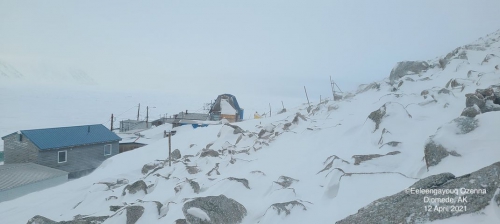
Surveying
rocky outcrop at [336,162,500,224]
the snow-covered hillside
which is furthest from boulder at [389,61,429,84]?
rocky outcrop at [336,162,500,224]

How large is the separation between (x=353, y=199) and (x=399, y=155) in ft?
9.60

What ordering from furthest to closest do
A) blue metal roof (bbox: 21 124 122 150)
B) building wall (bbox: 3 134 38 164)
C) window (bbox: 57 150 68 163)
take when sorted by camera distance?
1. window (bbox: 57 150 68 163)
2. blue metal roof (bbox: 21 124 122 150)
3. building wall (bbox: 3 134 38 164)

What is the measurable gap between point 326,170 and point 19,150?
2909 centimetres

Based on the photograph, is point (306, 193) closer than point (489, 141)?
No

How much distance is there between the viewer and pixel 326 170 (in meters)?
8.59

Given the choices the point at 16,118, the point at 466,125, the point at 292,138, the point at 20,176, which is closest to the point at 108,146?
the point at 20,176

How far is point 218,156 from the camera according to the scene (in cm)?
1507

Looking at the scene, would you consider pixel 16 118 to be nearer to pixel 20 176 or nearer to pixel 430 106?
pixel 20 176

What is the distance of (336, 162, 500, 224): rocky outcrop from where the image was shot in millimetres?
3655

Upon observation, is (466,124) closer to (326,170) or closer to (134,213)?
(326,170)

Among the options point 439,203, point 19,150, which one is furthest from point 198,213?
point 19,150

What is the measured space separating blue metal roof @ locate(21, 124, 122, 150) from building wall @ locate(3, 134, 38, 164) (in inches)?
24.0

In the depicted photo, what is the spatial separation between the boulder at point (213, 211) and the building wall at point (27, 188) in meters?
19.5

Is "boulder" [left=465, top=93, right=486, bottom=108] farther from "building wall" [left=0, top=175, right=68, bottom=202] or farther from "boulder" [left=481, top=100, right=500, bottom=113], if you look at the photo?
"building wall" [left=0, top=175, right=68, bottom=202]
